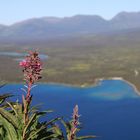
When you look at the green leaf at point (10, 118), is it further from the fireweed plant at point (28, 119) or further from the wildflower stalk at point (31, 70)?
the wildflower stalk at point (31, 70)

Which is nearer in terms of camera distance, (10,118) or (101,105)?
Answer: (10,118)

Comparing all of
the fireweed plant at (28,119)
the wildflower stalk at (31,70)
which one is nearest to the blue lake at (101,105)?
the fireweed plant at (28,119)

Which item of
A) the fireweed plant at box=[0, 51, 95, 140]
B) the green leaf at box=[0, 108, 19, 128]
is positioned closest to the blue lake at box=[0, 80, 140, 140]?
the fireweed plant at box=[0, 51, 95, 140]

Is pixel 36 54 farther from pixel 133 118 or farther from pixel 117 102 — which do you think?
pixel 117 102

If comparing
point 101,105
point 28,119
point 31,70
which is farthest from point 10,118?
point 101,105

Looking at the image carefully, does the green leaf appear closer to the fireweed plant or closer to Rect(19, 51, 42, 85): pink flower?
the fireweed plant

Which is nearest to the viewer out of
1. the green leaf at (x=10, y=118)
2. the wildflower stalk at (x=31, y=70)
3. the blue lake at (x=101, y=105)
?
the wildflower stalk at (x=31, y=70)

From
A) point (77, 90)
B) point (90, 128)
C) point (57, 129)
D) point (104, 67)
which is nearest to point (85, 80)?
point (77, 90)

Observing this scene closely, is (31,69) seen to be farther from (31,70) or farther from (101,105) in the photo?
(101,105)

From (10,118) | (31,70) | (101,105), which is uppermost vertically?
(31,70)
